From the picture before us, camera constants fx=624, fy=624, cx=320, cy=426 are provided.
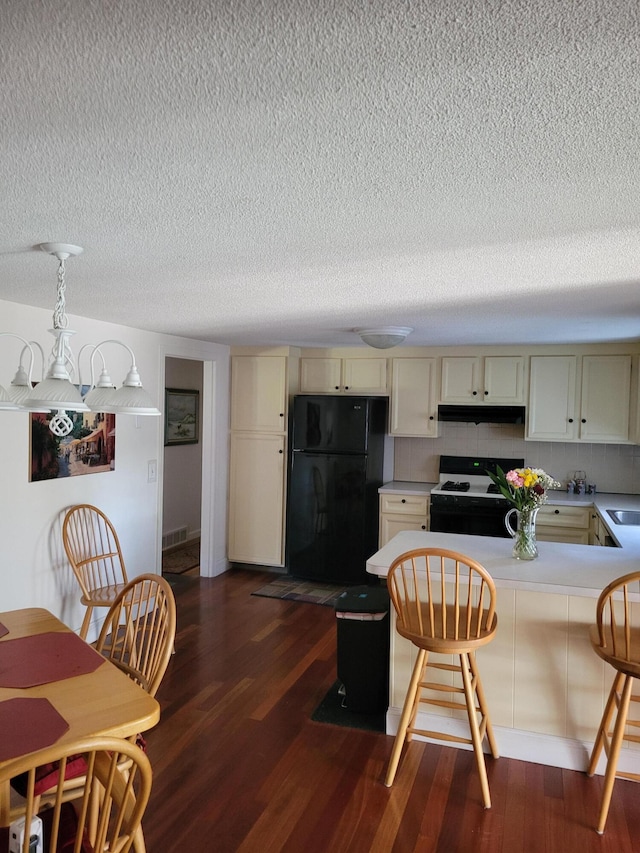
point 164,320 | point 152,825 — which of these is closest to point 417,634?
point 152,825

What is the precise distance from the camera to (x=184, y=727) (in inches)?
119

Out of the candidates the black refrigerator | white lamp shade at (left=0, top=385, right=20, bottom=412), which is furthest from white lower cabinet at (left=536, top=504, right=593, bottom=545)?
white lamp shade at (left=0, top=385, right=20, bottom=412)

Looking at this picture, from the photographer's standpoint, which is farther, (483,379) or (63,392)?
(483,379)

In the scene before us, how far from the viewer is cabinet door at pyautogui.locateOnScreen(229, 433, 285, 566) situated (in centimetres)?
570

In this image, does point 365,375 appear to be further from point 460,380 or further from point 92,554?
point 92,554

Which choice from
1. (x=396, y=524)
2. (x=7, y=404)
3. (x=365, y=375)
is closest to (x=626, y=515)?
(x=396, y=524)

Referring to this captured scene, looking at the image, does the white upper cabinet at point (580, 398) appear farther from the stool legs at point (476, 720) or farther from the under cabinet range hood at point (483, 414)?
the stool legs at point (476, 720)

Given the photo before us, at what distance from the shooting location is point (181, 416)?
21.8 ft

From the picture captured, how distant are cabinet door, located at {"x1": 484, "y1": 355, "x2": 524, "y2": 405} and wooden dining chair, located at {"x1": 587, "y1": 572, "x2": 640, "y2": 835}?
2774mm

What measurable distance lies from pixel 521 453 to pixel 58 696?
177 inches

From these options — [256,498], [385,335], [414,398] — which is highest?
[385,335]

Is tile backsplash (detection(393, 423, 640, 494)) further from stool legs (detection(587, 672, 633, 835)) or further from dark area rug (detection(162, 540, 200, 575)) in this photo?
stool legs (detection(587, 672, 633, 835))

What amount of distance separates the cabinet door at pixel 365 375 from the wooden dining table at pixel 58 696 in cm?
371

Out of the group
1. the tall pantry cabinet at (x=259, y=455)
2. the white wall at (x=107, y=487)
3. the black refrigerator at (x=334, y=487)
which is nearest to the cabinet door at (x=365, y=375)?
the black refrigerator at (x=334, y=487)
